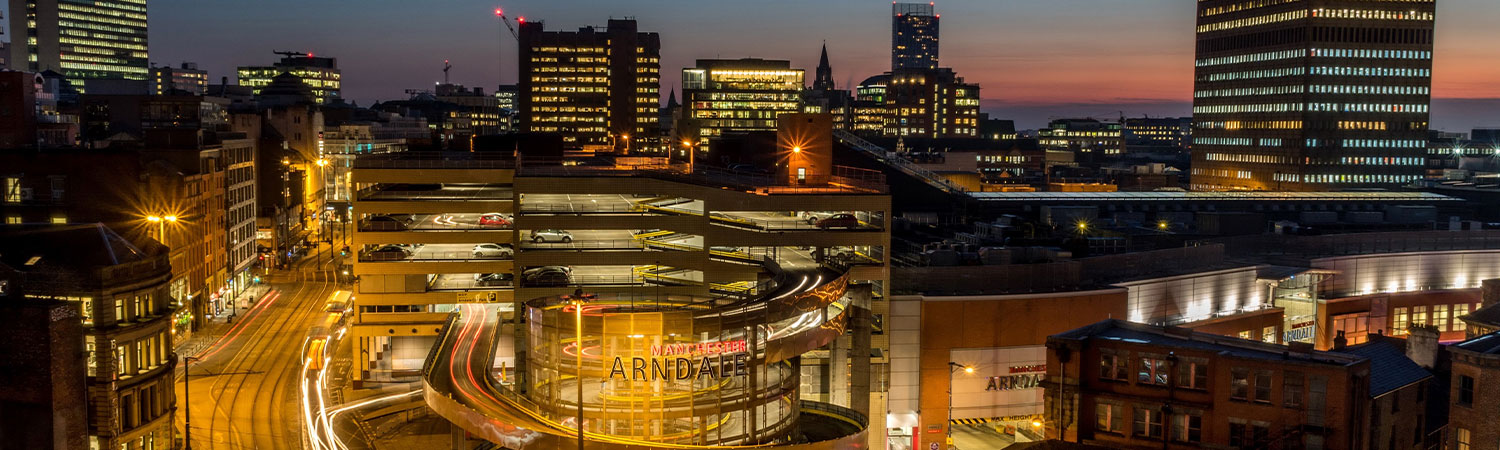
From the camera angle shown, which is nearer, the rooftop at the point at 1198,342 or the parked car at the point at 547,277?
the rooftop at the point at 1198,342

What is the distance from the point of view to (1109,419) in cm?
5075

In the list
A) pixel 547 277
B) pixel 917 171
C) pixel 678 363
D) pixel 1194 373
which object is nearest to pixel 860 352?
pixel 1194 373

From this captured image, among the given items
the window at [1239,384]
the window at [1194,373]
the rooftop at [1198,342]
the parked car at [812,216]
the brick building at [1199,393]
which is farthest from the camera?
the parked car at [812,216]

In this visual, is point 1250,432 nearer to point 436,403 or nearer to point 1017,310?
point 1017,310

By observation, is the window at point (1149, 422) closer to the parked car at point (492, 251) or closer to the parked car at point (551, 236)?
the parked car at point (551, 236)

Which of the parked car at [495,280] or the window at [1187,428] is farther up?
the parked car at [495,280]

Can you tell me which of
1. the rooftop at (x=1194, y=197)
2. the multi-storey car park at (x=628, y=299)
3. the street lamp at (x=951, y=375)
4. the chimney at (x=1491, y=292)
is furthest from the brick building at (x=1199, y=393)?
the rooftop at (x=1194, y=197)

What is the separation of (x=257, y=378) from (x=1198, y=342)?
56935 millimetres

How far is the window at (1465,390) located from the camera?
5053cm

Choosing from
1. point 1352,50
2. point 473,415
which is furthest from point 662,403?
point 1352,50

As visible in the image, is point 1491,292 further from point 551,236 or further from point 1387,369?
point 551,236

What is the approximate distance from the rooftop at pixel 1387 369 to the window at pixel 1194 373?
6701 mm

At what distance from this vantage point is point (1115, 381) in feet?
166

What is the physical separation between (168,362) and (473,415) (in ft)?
78.9
